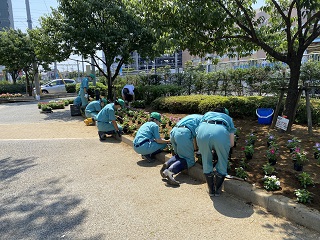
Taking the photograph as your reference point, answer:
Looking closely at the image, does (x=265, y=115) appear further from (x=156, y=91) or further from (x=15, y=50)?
(x=15, y=50)

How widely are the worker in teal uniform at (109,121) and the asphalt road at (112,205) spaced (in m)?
1.32

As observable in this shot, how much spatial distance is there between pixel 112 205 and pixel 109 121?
12.8 feet

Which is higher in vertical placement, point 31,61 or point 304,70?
point 31,61

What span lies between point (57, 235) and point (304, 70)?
8.67m

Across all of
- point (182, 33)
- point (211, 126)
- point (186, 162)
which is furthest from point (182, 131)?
point (182, 33)

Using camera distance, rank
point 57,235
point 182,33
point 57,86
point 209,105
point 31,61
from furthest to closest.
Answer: point 57,86, point 31,61, point 209,105, point 182,33, point 57,235

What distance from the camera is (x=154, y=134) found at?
17.6ft

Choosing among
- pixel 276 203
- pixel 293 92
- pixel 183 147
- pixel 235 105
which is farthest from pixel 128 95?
pixel 276 203

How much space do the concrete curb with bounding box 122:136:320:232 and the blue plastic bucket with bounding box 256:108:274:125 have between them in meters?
3.48

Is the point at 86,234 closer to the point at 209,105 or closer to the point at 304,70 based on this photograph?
the point at 209,105

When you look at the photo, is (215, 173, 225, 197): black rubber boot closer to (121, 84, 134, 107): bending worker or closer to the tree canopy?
(121, 84, 134, 107): bending worker

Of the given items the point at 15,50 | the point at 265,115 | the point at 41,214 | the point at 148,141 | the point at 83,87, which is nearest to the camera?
the point at 41,214

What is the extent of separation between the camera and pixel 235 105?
25.1ft

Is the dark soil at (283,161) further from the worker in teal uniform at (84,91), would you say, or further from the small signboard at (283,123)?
the worker in teal uniform at (84,91)
